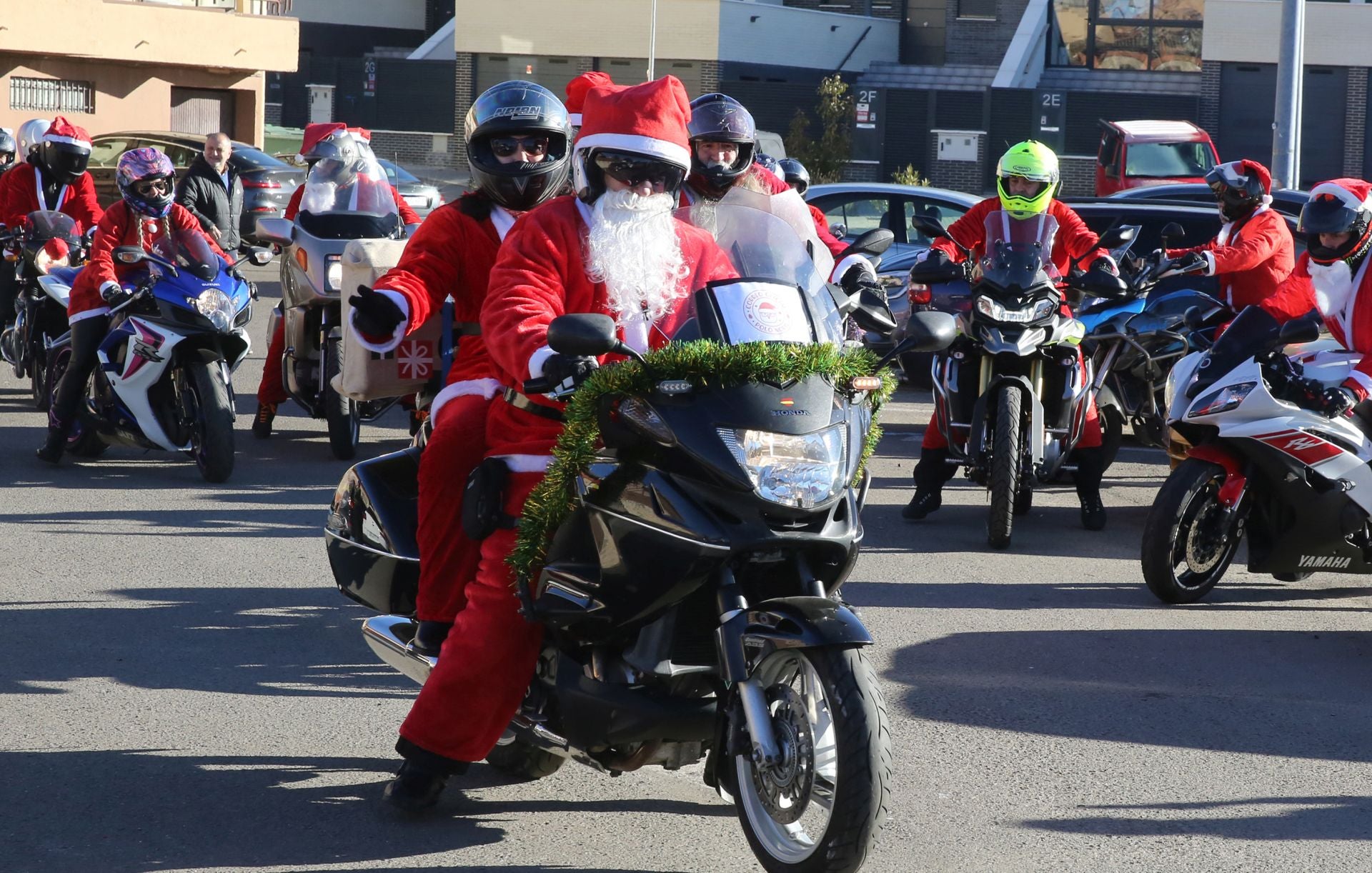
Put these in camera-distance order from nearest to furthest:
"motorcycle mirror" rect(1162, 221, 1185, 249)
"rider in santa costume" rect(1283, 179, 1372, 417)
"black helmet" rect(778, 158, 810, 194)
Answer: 1. "rider in santa costume" rect(1283, 179, 1372, 417)
2. "motorcycle mirror" rect(1162, 221, 1185, 249)
3. "black helmet" rect(778, 158, 810, 194)

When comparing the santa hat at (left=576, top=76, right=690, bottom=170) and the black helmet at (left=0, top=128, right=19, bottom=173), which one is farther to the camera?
the black helmet at (left=0, top=128, right=19, bottom=173)

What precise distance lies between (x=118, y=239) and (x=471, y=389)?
5.76m

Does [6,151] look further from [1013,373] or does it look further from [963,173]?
[963,173]

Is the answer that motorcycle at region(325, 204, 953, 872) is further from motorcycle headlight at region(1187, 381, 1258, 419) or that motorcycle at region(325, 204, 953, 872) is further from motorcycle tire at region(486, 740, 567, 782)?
motorcycle headlight at region(1187, 381, 1258, 419)

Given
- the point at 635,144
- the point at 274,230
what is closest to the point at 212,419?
the point at 274,230

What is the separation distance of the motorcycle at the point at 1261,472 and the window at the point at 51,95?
29.9 metres

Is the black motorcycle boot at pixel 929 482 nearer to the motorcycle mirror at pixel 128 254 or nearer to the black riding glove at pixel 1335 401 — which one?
the black riding glove at pixel 1335 401

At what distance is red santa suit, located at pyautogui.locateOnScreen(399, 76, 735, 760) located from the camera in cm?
422

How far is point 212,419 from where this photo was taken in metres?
9.37

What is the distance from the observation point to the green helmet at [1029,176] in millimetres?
8883

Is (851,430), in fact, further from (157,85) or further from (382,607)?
(157,85)

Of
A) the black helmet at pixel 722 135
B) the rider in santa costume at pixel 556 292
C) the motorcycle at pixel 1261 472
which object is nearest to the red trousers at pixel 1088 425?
the motorcycle at pixel 1261 472

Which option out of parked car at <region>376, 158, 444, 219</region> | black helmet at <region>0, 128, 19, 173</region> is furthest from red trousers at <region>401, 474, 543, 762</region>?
parked car at <region>376, 158, 444, 219</region>

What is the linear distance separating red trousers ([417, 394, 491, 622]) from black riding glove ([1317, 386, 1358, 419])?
371cm
